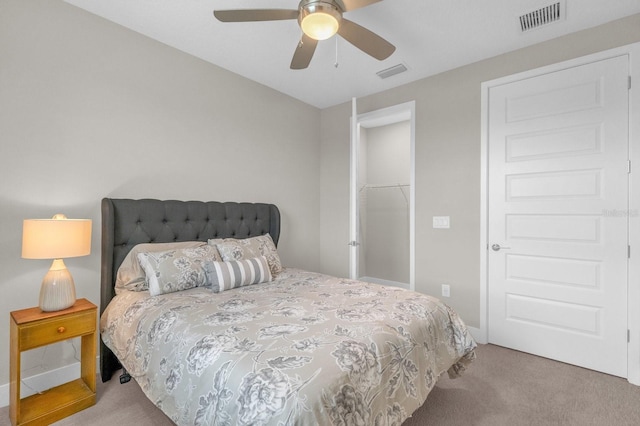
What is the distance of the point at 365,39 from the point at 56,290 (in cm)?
243

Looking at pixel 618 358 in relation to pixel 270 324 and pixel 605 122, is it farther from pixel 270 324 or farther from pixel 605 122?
pixel 270 324

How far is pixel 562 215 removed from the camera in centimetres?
251

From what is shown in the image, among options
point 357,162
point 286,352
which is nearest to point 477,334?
point 357,162

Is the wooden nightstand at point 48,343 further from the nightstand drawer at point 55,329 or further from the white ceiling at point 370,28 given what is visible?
the white ceiling at point 370,28

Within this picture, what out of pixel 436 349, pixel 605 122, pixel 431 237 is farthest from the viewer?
pixel 431 237

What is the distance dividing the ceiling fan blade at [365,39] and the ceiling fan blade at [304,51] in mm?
211

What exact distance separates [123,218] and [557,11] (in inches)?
138

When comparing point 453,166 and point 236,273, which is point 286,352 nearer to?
point 236,273

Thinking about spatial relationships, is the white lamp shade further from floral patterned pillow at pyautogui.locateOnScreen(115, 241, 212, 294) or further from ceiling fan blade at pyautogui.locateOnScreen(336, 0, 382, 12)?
ceiling fan blade at pyautogui.locateOnScreen(336, 0, 382, 12)

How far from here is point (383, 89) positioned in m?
3.57

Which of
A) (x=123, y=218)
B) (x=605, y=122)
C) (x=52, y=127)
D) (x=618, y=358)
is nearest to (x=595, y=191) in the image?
(x=605, y=122)

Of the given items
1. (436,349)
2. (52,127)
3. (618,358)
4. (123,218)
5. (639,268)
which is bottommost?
(618,358)

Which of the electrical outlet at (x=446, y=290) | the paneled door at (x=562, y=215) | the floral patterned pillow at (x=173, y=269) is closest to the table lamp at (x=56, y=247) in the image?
the floral patterned pillow at (x=173, y=269)

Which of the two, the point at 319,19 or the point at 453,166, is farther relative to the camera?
the point at 453,166
